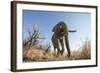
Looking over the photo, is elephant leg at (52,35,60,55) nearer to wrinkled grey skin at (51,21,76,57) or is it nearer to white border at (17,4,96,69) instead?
wrinkled grey skin at (51,21,76,57)

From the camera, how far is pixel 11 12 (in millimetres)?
2000

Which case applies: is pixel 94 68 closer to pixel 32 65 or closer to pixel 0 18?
pixel 32 65

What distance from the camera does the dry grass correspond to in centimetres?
208

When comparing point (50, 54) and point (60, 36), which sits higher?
point (60, 36)

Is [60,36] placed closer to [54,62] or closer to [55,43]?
[55,43]

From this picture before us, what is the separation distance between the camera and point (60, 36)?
2211 mm

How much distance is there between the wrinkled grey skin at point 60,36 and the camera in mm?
2184

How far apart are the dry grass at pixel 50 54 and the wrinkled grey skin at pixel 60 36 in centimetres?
6

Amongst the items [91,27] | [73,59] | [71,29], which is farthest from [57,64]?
[91,27]

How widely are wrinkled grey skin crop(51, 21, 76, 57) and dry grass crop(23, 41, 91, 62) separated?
0.06 metres

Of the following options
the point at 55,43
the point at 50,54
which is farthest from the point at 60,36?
the point at 50,54

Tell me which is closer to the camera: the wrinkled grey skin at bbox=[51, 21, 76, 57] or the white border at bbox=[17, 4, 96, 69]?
the white border at bbox=[17, 4, 96, 69]

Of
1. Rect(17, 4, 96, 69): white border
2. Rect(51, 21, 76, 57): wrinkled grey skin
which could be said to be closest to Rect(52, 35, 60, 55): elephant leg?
Rect(51, 21, 76, 57): wrinkled grey skin

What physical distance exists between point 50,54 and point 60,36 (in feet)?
0.66
